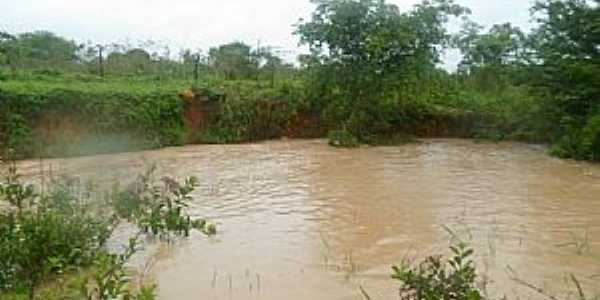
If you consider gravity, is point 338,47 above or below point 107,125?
above

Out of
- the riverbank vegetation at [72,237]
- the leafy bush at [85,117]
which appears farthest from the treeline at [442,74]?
the riverbank vegetation at [72,237]

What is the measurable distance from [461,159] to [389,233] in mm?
8656

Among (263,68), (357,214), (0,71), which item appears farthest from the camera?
(263,68)

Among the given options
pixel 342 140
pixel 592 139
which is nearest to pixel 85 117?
pixel 342 140

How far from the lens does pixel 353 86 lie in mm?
19812

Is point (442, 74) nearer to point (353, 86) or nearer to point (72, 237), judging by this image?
point (353, 86)

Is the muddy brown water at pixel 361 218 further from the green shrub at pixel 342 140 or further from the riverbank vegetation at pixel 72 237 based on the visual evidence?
the green shrub at pixel 342 140

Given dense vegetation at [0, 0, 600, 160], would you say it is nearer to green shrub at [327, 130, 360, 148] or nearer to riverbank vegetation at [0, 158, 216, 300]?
green shrub at [327, 130, 360, 148]

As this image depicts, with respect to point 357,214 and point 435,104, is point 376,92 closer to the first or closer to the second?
point 435,104

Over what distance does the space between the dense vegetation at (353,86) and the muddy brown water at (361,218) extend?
1237 mm

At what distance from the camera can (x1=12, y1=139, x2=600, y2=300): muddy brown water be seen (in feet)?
21.3

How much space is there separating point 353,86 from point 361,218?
35.2 feet

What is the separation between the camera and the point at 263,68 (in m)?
24.5

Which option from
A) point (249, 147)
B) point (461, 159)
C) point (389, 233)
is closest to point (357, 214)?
point (389, 233)
